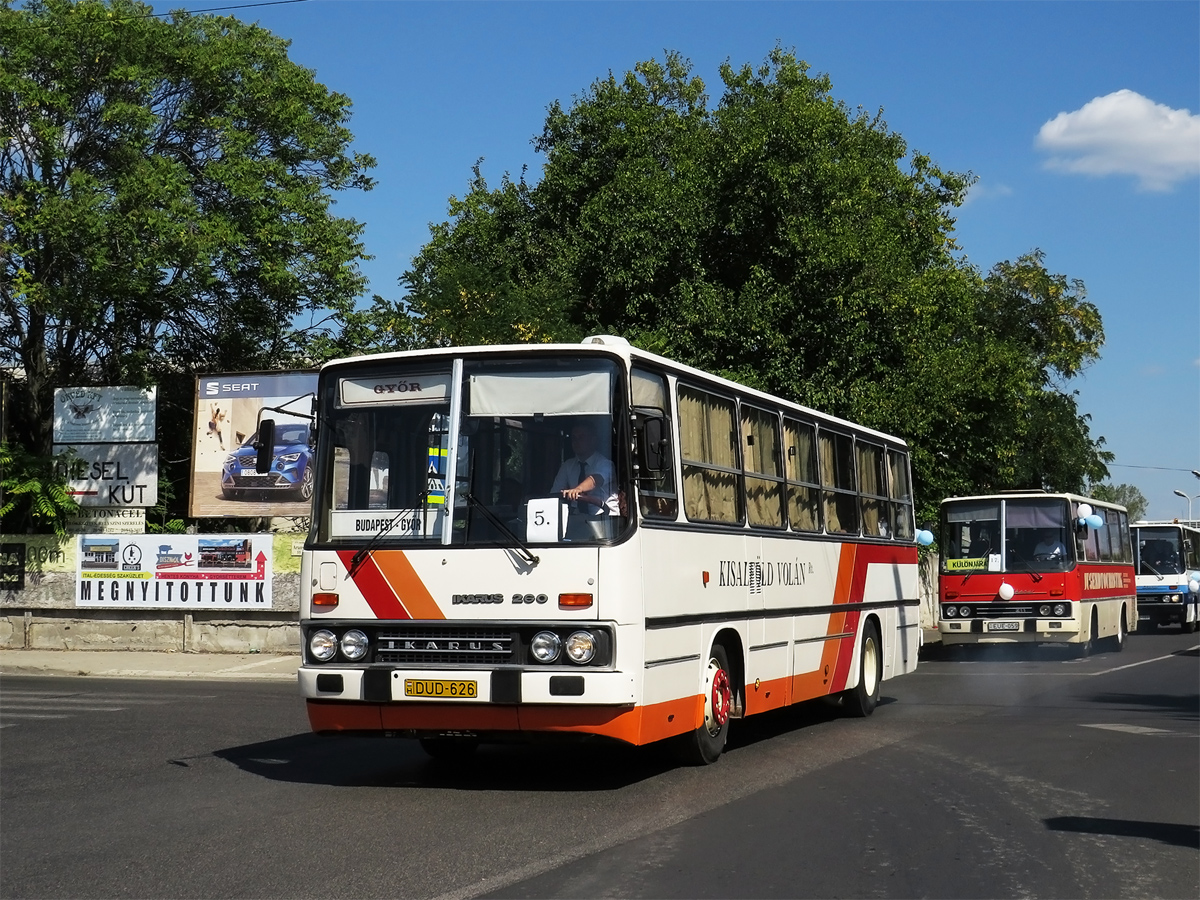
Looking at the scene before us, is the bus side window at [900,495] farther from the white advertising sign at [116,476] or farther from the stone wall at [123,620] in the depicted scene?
the white advertising sign at [116,476]

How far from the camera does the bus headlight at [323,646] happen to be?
1000 centimetres

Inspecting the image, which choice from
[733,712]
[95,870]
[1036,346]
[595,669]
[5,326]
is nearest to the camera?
[95,870]

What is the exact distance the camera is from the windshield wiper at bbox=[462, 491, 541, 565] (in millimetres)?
9555

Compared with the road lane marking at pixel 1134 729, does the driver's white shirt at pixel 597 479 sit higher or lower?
higher

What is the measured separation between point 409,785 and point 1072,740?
20.4 ft

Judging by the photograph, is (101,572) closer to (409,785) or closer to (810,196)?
(810,196)

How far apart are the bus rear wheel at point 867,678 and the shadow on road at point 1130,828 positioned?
21.8ft

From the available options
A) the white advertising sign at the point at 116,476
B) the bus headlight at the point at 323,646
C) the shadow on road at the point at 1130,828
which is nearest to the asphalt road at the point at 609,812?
the shadow on road at the point at 1130,828

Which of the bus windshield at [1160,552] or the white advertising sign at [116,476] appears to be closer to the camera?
the white advertising sign at [116,476]

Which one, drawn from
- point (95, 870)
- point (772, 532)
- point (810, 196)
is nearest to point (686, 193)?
point (810, 196)

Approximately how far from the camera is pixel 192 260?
25.6 metres

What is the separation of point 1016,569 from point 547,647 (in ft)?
60.6

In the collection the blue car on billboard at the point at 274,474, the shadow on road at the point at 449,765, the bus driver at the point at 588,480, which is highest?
the blue car on billboard at the point at 274,474

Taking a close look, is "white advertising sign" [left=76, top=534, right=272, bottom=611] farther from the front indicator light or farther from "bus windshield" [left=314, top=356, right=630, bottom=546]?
the front indicator light
